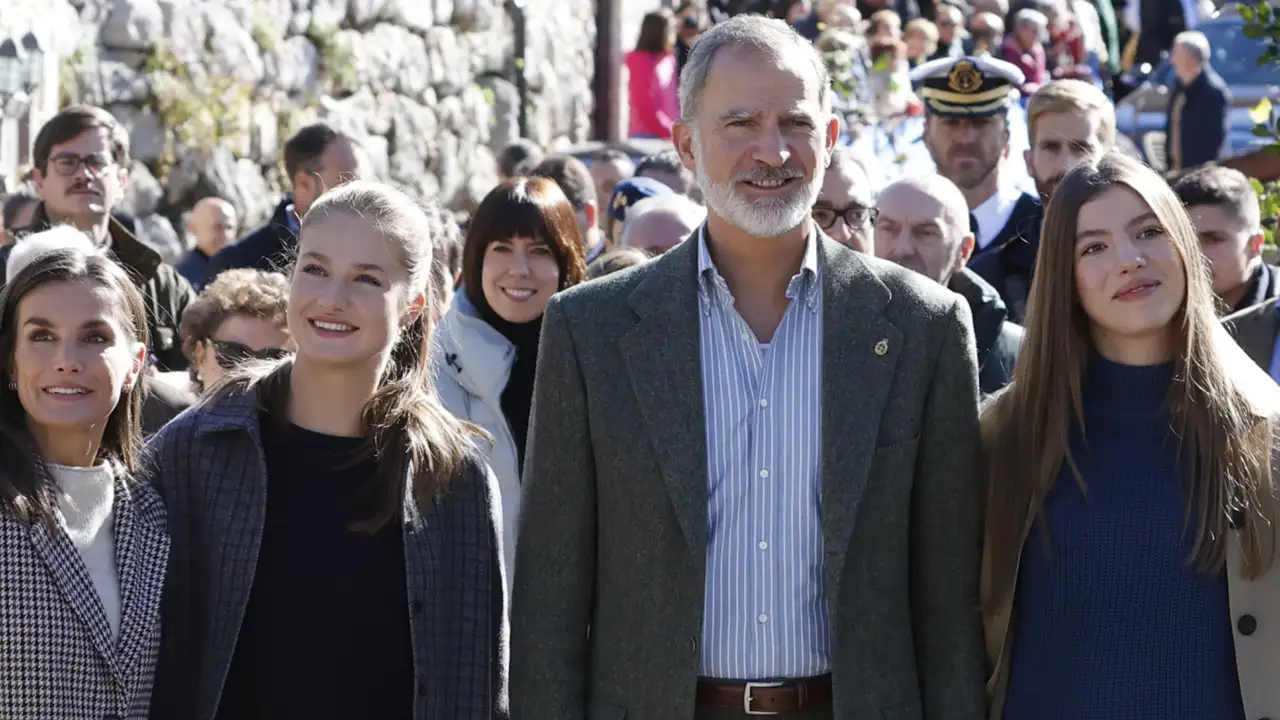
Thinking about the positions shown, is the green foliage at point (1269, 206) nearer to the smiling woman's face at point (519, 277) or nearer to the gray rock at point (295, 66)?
the smiling woman's face at point (519, 277)

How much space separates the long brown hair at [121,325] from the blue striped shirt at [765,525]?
1202 millimetres

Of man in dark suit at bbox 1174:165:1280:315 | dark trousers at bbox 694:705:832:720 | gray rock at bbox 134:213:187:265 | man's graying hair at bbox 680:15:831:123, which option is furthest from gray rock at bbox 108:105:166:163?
dark trousers at bbox 694:705:832:720

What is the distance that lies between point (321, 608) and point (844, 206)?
259 centimetres

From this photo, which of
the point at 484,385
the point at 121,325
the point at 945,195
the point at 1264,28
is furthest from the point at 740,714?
the point at 1264,28

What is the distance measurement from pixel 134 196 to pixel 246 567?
733 cm

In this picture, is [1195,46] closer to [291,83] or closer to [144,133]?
[291,83]

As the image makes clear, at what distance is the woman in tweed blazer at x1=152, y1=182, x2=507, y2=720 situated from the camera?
362 cm

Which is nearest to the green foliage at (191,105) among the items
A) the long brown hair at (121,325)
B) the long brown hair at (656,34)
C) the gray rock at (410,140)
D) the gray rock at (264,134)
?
the gray rock at (264,134)

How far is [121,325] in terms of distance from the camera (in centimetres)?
372

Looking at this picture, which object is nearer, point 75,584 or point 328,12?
point 75,584

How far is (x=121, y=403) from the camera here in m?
3.73

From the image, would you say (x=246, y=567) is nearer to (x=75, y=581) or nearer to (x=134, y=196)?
(x=75, y=581)

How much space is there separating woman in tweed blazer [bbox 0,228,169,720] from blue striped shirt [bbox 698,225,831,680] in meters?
1.11

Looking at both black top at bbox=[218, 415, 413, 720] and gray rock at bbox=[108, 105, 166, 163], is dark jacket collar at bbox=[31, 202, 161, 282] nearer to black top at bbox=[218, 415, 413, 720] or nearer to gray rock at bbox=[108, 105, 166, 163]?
black top at bbox=[218, 415, 413, 720]
